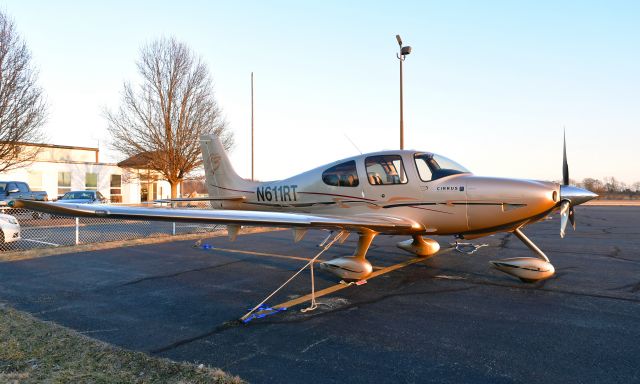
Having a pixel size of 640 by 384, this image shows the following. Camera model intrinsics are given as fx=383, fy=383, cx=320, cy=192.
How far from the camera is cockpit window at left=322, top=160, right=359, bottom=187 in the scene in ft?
26.6

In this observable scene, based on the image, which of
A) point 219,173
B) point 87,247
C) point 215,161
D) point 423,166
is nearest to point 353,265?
point 423,166

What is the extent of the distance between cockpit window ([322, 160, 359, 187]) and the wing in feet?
2.86

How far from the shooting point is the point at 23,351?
12.7 feet

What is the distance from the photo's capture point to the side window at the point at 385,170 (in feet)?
24.9

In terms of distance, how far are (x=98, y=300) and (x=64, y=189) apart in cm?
3249

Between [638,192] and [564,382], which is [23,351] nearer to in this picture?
[564,382]

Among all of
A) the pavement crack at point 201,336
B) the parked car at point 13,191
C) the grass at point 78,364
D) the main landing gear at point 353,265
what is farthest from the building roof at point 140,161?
the pavement crack at point 201,336

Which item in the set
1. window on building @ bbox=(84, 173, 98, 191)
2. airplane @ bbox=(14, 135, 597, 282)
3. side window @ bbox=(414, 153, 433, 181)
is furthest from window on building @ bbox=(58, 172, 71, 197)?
side window @ bbox=(414, 153, 433, 181)

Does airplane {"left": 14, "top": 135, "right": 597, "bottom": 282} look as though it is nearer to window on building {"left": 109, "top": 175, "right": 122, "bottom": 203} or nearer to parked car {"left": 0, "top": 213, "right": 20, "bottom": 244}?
parked car {"left": 0, "top": 213, "right": 20, "bottom": 244}

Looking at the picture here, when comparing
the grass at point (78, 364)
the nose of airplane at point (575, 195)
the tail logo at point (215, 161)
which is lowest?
the grass at point (78, 364)

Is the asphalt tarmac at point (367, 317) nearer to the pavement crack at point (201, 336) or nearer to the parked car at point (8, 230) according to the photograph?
the pavement crack at point (201, 336)

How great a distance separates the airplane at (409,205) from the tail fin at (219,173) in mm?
2536

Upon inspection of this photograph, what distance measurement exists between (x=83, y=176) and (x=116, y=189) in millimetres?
3298

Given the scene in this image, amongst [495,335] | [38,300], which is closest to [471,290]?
[495,335]
